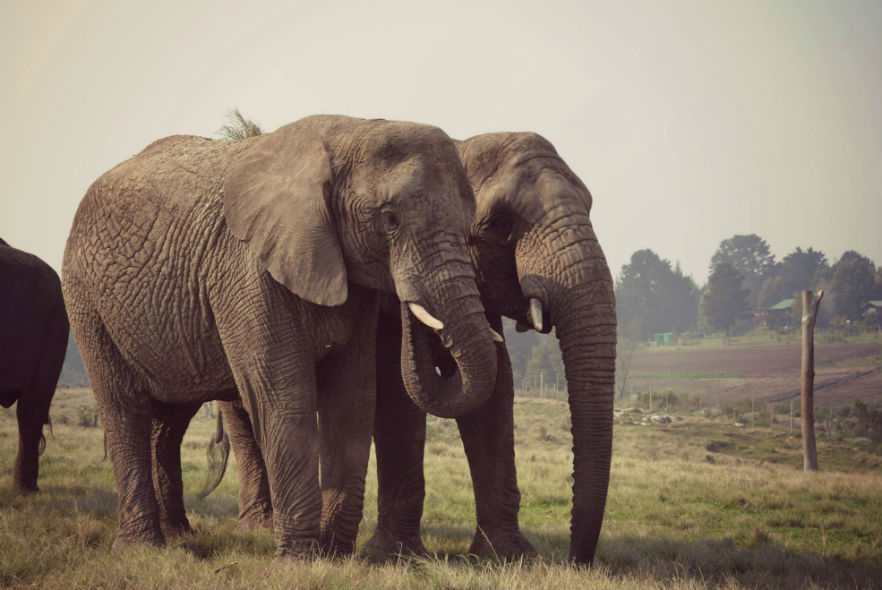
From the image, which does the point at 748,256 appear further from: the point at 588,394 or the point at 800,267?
the point at 588,394

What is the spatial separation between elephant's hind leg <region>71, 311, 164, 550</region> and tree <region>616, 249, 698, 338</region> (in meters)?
92.7

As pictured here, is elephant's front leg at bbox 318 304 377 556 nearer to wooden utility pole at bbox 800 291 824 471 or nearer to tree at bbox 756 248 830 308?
wooden utility pole at bbox 800 291 824 471

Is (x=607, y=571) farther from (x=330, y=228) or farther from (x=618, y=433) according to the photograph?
(x=618, y=433)

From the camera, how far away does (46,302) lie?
11008mm

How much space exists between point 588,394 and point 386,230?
2140mm

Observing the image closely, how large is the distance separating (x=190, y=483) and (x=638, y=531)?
23.5 feet

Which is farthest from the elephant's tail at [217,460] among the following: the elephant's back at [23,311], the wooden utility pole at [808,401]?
the wooden utility pole at [808,401]

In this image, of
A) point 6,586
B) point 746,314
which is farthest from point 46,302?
point 746,314

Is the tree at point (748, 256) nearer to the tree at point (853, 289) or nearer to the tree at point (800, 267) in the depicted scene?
the tree at point (800, 267)

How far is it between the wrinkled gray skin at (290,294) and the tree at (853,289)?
76.4 metres

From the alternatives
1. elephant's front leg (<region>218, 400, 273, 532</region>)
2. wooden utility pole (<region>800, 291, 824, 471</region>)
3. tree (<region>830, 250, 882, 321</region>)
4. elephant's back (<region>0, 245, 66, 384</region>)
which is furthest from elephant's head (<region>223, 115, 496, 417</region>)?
tree (<region>830, 250, 882, 321</region>)

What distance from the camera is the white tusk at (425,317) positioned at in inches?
242

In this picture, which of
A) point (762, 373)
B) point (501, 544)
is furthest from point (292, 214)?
point (762, 373)

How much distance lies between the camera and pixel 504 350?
823 centimetres
